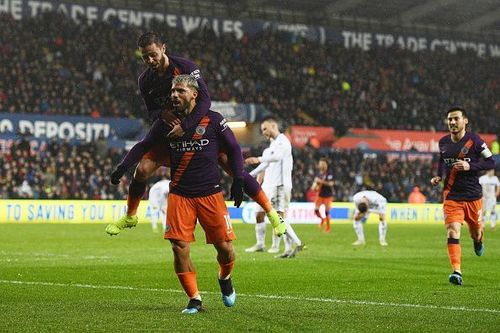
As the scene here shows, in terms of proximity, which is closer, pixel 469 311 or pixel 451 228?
pixel 469 311

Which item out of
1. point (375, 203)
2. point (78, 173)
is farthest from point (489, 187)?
point (78, 173)

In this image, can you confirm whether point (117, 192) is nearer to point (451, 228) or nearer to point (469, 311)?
point (451, 228)

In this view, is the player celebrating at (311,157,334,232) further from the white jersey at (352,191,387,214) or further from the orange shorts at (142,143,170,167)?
the orange shorts at (142,143,170,167)

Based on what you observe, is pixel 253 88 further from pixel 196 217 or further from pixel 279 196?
pixel 196 217

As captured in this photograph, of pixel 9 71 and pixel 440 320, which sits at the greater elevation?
pixel 9 71

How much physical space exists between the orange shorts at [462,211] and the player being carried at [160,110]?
4.35 m

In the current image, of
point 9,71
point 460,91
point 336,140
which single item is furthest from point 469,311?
point 460,91

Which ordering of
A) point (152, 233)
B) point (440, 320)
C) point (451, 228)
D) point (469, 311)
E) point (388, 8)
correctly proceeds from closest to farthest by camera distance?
point (440, 320), point (469, 311), point (451, 228), point (152, 233), point (388, 8)

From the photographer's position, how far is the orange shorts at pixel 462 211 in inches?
526

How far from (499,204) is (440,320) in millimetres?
36724

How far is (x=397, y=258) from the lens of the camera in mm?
18531

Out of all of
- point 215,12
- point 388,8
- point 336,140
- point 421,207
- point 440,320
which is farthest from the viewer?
point 388,8

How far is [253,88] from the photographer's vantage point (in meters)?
47.4

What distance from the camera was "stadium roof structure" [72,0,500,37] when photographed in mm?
50625
